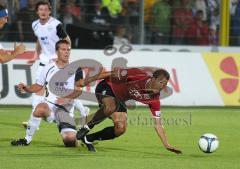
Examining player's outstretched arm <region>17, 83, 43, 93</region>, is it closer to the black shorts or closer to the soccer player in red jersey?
the soccer player in red jersey

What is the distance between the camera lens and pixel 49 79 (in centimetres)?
1318

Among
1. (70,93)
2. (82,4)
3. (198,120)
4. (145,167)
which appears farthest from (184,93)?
(145,167)

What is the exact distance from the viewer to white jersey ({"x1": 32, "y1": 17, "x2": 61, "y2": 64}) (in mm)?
15383

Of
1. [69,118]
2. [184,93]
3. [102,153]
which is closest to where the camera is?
[102,153]

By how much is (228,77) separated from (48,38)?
6189 mm

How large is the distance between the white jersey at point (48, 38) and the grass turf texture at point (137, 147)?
56.2 inches

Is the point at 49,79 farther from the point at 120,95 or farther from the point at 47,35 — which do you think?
the point at 47,35

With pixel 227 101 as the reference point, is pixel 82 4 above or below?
above

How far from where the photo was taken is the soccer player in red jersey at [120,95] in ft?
39.9

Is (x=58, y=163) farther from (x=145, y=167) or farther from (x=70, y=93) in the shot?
(x=70, y=93)

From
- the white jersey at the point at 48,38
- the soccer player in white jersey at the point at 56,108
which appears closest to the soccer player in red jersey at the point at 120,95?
the soccer player in white jersey at the point at 56,108

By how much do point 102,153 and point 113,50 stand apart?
8.09 meters

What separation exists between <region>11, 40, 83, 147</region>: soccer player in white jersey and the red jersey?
3.04ft

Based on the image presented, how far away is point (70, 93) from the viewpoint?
43.5 feet
